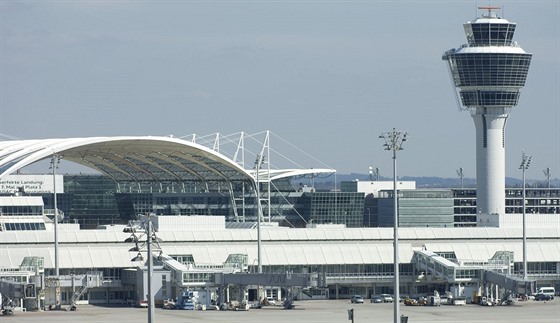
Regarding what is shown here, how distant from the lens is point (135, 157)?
580ft

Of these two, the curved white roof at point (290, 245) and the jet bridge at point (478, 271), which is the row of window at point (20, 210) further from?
the jet bridge at point (478, 271)

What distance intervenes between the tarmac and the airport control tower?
7116cm

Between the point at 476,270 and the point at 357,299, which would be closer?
the point at 357,299

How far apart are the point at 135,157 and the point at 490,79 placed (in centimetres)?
4765

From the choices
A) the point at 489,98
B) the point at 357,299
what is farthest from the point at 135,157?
the point at 357,299

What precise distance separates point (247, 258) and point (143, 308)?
13.4 m

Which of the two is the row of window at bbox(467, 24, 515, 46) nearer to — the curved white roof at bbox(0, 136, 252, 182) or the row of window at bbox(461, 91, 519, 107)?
the row of window at bbox(461, 91, 519, 107)

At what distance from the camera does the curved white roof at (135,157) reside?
139 m

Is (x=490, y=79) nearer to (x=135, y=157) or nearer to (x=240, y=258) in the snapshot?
(x=135, y=157)

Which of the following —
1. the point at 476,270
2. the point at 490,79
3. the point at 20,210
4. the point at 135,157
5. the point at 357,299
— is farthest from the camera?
the point at 490,79

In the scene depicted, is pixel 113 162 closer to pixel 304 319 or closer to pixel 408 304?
pixel 408 304

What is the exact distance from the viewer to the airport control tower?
19050 centimetres

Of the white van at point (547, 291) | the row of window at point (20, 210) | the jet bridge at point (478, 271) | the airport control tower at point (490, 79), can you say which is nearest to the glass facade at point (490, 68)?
the airport control tower at point (490, 79)

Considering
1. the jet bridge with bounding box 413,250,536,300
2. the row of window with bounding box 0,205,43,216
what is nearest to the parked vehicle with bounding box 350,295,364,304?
the jet bridge with bounding box 413,250,536,300
